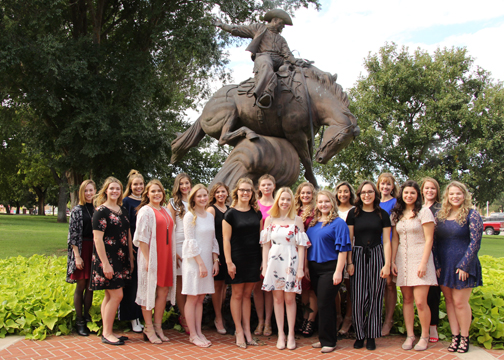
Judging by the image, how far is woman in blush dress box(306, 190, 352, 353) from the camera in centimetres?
431

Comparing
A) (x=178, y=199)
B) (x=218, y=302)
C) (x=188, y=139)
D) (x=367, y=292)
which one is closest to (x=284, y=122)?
(x=188, y=139)

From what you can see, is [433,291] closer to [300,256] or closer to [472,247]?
[472,247]

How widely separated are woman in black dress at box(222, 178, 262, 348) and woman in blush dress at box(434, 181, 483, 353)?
203 cm

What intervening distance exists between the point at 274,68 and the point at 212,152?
59.4ft

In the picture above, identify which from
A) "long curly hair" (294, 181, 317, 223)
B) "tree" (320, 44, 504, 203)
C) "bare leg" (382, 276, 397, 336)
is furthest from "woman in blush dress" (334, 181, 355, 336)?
"tree" (320, 44, 504, 203)

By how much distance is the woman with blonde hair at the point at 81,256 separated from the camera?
16.0 ft

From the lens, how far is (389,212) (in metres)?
5.02

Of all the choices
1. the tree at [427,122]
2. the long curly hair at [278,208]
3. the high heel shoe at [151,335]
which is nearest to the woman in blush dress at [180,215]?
the high heel shoe at [151,335]

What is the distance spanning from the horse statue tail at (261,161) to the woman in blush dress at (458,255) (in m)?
2.90

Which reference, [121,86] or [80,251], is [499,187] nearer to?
[121,86]

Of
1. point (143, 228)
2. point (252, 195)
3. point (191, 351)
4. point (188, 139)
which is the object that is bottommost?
point (191, 351)

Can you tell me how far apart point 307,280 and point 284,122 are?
290 centimetres

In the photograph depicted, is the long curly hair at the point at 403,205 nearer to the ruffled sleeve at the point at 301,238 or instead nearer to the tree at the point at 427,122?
the ruffled sleeve at the point at 301,238

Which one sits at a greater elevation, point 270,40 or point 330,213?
point 270,40
